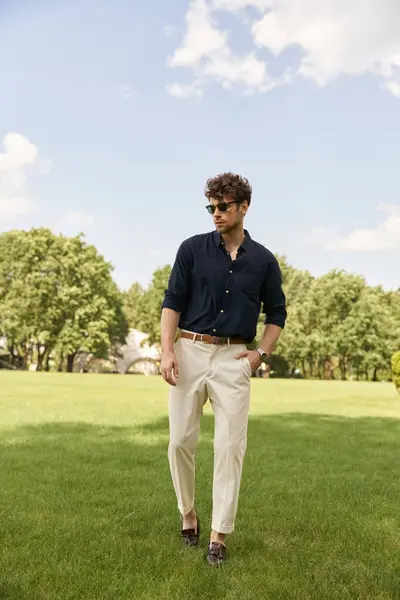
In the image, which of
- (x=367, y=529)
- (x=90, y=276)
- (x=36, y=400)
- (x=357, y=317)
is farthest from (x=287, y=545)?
(x=357, y=317)

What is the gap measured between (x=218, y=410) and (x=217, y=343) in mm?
497

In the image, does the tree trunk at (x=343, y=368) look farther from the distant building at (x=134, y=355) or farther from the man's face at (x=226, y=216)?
the man's face at (x=226, y=216)

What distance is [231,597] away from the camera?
3582mm

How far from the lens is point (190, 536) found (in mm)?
4664

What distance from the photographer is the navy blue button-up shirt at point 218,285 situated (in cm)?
446

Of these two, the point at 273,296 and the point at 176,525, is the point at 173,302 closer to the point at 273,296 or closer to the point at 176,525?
the point at 273,296

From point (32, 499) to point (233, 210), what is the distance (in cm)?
359

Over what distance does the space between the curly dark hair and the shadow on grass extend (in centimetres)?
266

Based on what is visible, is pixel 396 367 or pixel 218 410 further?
pixel 396 367

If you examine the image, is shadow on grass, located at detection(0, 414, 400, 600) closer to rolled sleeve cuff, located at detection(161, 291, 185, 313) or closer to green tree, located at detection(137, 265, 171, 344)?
rolled sleeve cuff, located at detection(161, 291, 185, 313)

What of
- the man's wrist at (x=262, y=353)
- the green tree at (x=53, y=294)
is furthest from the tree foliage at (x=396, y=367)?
the green tree at (x=53, y=294)

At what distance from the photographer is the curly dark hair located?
446 centimetres

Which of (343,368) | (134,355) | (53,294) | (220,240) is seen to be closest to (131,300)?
(134,355)

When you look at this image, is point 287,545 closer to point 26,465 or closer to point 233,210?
point 233,210
